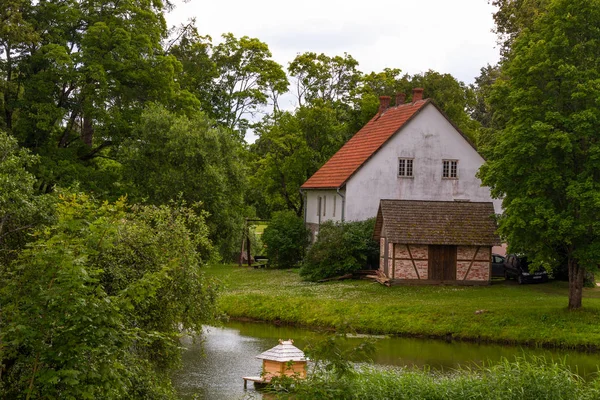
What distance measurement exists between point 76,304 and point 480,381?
8.56 m

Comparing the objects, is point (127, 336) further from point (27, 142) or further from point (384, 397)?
point (27, 142)

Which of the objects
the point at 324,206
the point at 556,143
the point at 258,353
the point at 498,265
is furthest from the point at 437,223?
the point at 258,353

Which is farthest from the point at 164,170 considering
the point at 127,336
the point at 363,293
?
the point at 127,336

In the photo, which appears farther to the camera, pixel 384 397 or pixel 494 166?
pixel 494 166

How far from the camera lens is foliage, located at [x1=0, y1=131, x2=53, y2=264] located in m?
14.5

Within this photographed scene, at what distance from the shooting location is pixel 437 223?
3872cm

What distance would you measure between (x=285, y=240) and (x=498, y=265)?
1233 centimetres

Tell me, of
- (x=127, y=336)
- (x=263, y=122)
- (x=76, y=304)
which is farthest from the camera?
(x=263, y=122)

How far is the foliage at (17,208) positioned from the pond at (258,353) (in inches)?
233

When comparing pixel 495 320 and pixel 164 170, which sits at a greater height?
pixel 164 170

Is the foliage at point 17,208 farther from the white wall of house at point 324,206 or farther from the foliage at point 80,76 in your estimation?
the white wall of house at point 324,206

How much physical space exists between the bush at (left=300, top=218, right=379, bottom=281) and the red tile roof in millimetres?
3034

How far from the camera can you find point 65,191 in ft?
51.0

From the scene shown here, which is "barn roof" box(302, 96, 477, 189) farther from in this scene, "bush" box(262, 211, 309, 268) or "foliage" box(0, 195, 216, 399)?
"foliage" box(0, 195, 216, 399)
